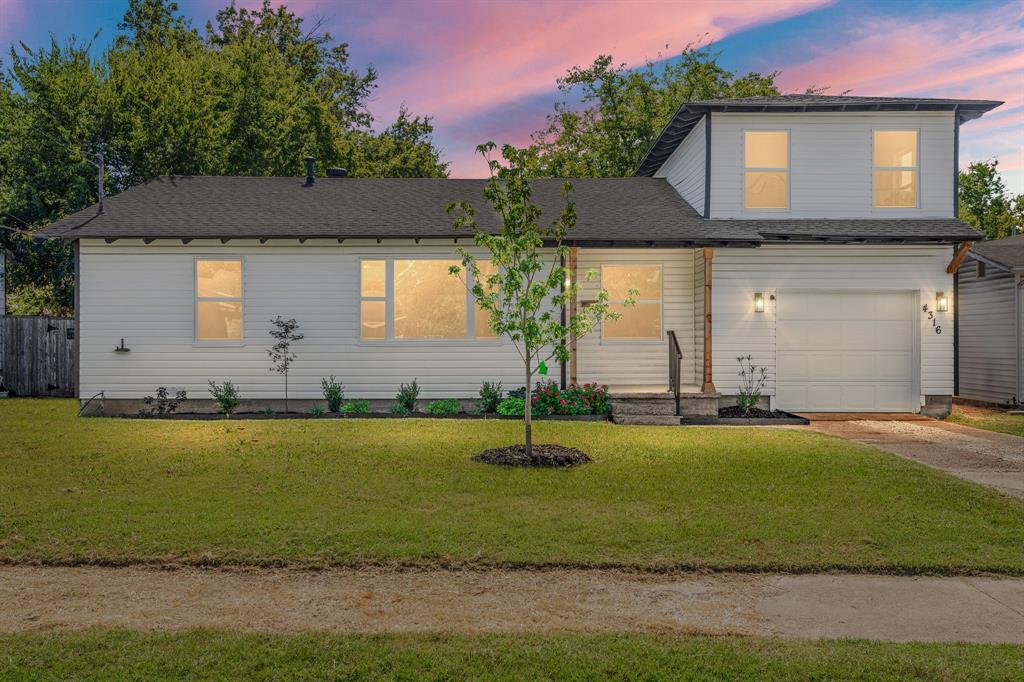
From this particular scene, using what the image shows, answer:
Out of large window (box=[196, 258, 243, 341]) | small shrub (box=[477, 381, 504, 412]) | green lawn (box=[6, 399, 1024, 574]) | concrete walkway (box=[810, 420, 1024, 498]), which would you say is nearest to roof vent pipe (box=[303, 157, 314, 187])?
large window (box=[196, 258, 243, 341])

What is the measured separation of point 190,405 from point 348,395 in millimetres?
2951

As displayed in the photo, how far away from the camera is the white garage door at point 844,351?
45.9 feet

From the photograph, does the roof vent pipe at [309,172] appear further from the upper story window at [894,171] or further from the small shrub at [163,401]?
the upper story window at [894,171]

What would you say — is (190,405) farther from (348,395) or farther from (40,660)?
(40,660)

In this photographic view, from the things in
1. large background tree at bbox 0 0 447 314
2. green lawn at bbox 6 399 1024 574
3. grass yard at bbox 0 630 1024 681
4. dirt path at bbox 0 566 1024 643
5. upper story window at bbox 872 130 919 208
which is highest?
large background tree at bbox 0 0 447 314

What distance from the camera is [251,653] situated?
343 cm

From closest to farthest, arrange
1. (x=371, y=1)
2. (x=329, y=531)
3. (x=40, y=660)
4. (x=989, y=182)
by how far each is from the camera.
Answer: (x=40, y=660) < (x=329, y=531) < (x=371, y=1) < (x=989, y=182)

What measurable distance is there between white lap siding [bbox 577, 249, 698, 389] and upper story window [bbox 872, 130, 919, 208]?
4.02m

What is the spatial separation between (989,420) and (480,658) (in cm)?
1364

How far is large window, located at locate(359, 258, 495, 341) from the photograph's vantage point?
45.4 feet

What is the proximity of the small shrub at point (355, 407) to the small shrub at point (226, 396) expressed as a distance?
1.98 meters

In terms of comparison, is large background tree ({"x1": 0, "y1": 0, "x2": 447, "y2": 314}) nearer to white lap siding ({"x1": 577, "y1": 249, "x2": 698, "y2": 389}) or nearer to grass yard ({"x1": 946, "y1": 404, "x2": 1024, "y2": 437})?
white lap siding ({"x1": 577, "y1": 249, "x2": 698, "y2": 389})

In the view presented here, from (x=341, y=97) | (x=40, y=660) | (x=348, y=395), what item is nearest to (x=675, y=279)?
(x=348, y=395)

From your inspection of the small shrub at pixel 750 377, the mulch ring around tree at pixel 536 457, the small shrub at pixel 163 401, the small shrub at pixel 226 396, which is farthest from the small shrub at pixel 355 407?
the small shrub at pixel 750 377
